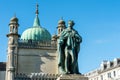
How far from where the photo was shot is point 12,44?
66.6 metres

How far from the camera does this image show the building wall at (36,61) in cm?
7012

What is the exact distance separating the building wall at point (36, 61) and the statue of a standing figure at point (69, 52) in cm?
5747

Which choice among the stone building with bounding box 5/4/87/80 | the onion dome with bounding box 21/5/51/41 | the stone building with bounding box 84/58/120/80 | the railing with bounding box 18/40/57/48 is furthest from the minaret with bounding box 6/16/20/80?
the stone building with bounding box 84/58/120/80

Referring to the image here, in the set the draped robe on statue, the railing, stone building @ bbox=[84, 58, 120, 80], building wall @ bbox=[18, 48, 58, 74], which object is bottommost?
the draped robe on statue

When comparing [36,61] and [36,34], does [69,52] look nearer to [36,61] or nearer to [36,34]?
[36,61]

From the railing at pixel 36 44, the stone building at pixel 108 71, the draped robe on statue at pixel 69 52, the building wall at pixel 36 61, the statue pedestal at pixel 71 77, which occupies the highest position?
the railing at pixel 36 44

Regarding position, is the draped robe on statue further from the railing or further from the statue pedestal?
the railing

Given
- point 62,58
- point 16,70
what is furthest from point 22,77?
point 62,58

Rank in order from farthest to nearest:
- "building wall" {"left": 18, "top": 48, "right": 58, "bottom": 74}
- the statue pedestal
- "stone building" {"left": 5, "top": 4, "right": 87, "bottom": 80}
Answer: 1. "building wall" {"left": 18, "top": 48, "right": 58, "bottom": 74}
2. "stone building" {"left": 5, "top": 4, "right": 87, "bottom": 80}
3. the statue pedestal

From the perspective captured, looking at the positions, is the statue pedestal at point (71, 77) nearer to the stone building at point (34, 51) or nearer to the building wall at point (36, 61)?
the stone building at point (34, 51)

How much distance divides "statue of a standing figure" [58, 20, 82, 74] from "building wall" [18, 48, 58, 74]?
189ft

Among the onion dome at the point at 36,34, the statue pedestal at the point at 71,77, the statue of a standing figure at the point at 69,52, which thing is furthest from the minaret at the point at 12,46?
the statue pedestal at the point at 71,77

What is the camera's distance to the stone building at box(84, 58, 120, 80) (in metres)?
69.1

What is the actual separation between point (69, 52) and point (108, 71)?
6108 centimetres
